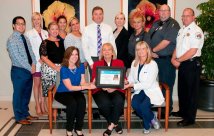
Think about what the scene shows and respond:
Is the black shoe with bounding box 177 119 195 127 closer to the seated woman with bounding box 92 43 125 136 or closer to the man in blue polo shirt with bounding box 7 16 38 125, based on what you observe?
the seated woman with bounding box 92 43 125 136

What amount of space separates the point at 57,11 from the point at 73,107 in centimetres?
264

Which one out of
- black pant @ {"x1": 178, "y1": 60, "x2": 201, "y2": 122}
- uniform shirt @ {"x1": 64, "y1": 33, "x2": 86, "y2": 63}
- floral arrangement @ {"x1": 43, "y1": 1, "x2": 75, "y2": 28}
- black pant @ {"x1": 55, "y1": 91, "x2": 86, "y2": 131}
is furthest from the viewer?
floral arrangement @ {"x1": 43, "y1": 1, "x2": 75, "y2": 28}

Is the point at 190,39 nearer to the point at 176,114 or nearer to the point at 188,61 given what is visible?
the point at 188,61

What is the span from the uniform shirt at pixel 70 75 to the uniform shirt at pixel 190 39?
1598 millimetres

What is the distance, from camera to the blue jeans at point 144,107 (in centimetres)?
455

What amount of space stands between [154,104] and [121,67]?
2.48 feet

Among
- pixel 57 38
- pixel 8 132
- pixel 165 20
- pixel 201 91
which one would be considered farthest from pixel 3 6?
pixel 201 91

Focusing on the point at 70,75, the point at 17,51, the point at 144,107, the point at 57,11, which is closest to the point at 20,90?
the point at 17,51

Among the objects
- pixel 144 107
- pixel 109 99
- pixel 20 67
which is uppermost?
pixel 20 67

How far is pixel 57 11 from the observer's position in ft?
20.6

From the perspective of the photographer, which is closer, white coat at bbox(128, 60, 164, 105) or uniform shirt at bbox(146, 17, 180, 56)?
white coat at bbox(128, 60, 164, 105)

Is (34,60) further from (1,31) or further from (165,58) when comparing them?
(165,58)

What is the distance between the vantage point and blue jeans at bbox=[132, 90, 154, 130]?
4551 mm

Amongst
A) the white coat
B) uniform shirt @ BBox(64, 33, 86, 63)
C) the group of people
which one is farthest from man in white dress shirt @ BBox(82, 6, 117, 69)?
the white coat
